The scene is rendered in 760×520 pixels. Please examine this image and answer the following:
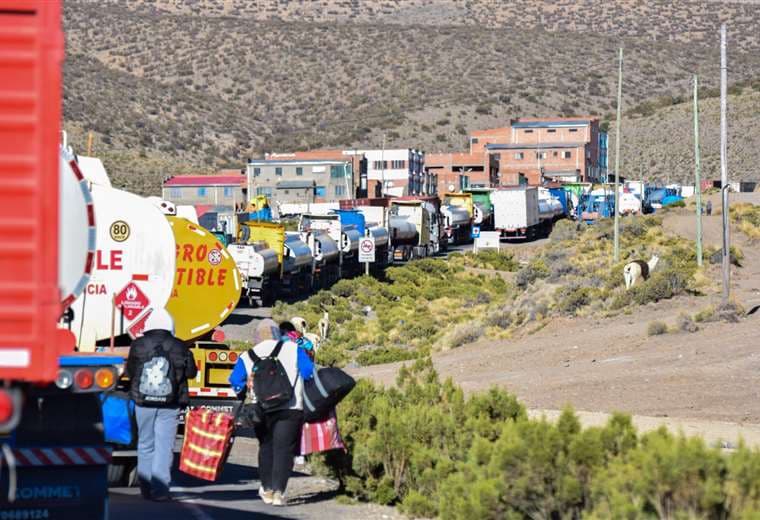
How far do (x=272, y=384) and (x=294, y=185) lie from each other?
93.2m

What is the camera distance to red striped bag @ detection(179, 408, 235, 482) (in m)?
13.1

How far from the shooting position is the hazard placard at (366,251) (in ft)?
196

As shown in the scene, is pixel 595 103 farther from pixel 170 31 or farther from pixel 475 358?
pixel 475 358

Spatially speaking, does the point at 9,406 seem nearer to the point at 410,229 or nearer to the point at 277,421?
the point at 277,421

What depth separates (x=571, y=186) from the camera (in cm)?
10506

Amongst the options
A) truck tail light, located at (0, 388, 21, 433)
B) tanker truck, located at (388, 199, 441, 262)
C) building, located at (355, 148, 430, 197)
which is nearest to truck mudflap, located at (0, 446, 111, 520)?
truck tail light, located at (0, 388, 21, 433)

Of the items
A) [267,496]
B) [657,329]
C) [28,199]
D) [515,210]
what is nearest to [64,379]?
[28,199]

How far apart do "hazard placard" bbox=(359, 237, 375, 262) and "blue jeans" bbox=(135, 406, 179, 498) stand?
4662cm

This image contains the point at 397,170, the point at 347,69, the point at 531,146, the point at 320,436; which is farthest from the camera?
the point at 347,69

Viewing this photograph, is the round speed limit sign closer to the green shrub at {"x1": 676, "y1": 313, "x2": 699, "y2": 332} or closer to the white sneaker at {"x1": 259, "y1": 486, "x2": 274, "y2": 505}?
the white sneaker at {"x1": 259, "y1": 486, "x2": 274, "y2": 505}

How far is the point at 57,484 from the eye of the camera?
33.9 feet

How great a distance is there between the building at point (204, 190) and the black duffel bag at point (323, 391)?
75.3 metres

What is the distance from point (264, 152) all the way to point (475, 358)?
105473mm

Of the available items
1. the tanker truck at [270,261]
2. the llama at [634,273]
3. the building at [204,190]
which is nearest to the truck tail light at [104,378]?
the llama at [634,273]
